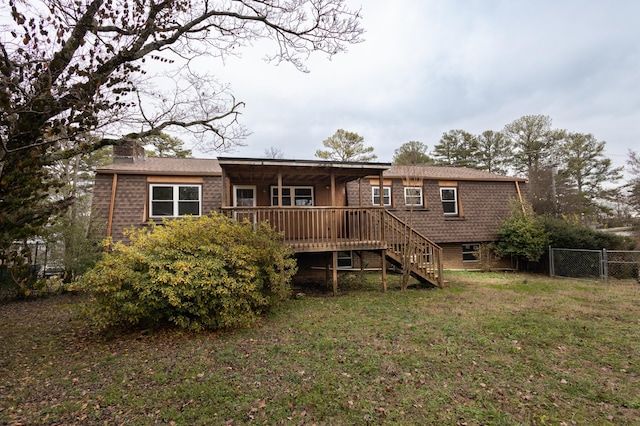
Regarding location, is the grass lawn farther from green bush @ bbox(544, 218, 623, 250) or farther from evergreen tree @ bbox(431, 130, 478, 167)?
evergreen tree @ bbox(431, 130, 478, 167)

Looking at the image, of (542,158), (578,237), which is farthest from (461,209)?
(542,158)

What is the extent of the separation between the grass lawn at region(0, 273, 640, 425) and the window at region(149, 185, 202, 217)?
15.3 ft

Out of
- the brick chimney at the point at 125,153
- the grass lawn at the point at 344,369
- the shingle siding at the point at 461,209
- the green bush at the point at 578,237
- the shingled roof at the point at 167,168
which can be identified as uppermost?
the brick chimney at the point at 125,153

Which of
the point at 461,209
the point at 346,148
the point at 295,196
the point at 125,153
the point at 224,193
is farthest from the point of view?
the point at 346,148

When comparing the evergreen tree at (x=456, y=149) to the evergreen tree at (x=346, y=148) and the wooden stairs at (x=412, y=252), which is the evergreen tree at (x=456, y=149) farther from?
the wooden stairs at (x=412, y=252)

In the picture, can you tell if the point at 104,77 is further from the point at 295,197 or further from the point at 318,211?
the point at 295,197

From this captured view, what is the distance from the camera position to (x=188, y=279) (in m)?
5.35

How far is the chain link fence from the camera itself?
10805 mm

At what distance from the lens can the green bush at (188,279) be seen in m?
5.23

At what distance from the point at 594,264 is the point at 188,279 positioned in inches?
562

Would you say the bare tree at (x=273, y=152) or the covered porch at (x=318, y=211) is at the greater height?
the bare tree at (x=273, y=152)

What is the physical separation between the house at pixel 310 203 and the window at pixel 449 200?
0.05 m

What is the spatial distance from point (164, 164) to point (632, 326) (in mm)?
14551

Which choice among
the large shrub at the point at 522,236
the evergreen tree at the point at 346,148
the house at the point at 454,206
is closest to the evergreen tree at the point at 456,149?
the evergreen tree at the point at 346,148
